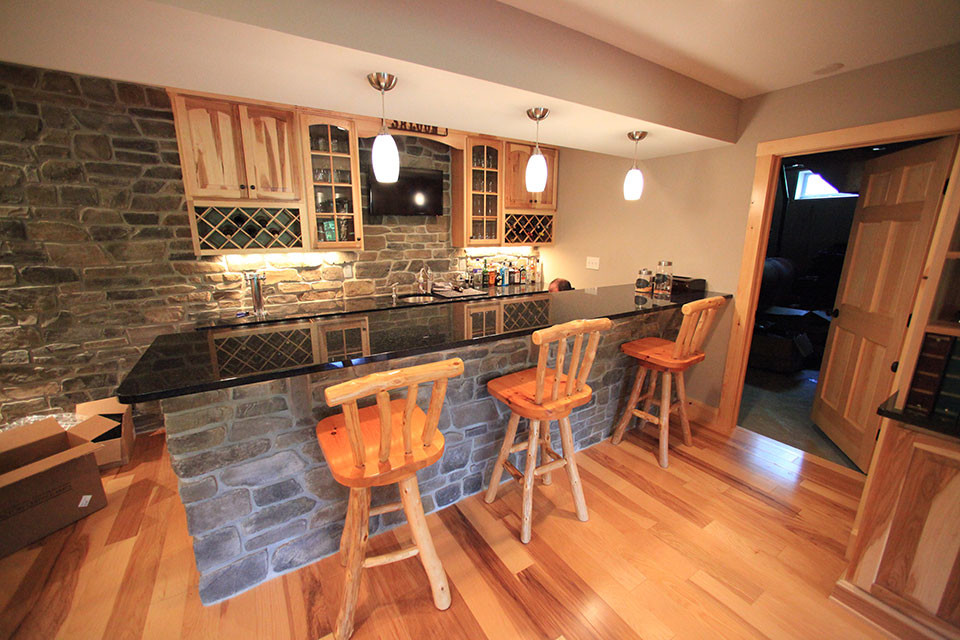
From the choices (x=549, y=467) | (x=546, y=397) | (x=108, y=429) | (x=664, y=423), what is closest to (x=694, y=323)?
(x=664, y=423)

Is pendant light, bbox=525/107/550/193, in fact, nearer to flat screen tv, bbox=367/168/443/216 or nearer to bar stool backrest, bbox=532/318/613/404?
bar stool backrest, bbox=532/318/613/404

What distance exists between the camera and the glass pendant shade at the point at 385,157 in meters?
1.72

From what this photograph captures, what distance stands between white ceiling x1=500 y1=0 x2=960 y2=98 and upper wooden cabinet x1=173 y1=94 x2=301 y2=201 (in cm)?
210

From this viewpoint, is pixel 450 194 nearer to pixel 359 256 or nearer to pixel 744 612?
pixel 359 256

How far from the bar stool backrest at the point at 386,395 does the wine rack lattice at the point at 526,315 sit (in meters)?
0.66

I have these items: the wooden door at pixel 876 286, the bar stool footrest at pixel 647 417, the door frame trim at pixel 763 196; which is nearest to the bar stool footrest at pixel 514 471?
the bar stool footrest at pixel 647 417

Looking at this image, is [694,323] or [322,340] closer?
[322,340]

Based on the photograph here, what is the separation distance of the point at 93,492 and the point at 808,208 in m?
7.33

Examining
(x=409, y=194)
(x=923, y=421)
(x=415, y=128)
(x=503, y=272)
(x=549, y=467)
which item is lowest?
(x=549, y=467)

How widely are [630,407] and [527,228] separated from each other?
96.5 inches

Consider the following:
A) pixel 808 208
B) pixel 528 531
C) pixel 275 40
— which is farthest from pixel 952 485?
pixel 808 208

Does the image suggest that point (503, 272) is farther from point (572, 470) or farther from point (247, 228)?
point (572, 470)

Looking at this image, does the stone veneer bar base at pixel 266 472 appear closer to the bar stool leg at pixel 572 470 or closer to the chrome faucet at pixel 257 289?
the bar stool leg at pixel 572 470

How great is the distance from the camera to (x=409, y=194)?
139 inches
